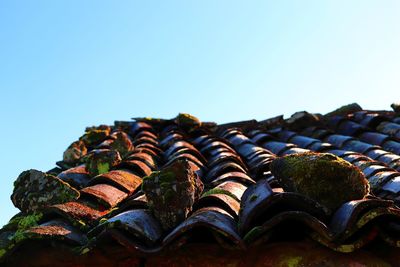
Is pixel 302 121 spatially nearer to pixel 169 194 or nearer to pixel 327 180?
pixel 327 180

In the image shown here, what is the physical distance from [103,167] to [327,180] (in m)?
2.02

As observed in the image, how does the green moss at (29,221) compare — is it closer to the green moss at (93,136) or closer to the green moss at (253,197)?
the green moss at (253,197)

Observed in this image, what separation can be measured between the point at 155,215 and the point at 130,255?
0.23 m

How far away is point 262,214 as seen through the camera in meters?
2.36

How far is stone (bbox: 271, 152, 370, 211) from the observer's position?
2.48 m

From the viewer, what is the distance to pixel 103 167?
404cm

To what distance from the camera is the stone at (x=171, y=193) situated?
2.52 meters

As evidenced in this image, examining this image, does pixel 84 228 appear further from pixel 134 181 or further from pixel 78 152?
pixel 78 152

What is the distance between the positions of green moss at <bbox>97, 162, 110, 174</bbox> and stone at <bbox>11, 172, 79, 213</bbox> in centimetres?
80

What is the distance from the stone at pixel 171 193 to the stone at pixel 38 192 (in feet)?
2.19

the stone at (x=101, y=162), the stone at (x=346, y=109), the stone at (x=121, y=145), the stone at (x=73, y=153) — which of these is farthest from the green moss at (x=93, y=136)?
the stone at (x=346, y=109)

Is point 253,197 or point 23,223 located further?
point 23,223

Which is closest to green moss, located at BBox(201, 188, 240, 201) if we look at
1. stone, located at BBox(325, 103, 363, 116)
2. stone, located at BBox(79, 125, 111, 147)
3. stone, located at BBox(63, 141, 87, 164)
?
stone, located at BBox(63, 141, 87, 164)

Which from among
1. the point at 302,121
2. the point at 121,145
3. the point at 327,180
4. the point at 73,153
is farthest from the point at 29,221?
the point at 302,121
